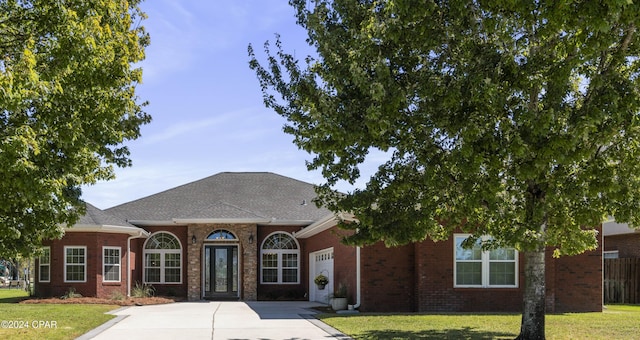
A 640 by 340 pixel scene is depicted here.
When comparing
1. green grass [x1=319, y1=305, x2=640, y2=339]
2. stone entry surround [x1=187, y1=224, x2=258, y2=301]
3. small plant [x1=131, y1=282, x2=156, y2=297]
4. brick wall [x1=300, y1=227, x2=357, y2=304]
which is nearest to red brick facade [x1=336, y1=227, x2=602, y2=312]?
brick wall [x1=300, y1=227, x2=357, y2=304]

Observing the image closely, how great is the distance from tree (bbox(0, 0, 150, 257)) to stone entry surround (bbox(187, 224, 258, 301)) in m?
16.5

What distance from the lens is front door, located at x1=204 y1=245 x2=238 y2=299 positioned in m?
29.3

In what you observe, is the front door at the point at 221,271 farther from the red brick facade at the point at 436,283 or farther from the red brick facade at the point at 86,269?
the red brick facade at the point at 436,283

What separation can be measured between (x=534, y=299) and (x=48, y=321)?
1140cm

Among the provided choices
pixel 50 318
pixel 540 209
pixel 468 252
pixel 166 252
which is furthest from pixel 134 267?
pixel 540 209

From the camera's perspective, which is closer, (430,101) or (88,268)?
(430,101)

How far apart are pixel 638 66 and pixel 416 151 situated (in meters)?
3.73

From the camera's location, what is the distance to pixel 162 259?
30125mm

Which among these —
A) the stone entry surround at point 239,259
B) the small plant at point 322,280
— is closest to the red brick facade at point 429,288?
the small plant at point 322,280

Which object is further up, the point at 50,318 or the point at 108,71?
the point at 108,71

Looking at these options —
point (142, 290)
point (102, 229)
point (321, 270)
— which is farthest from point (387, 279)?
point (142, 290)

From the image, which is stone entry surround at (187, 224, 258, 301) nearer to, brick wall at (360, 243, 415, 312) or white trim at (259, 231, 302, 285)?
white trim at (259, 231, 302, 285)

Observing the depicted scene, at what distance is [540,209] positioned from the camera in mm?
10734

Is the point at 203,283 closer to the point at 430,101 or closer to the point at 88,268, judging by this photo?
the point at 88,268
